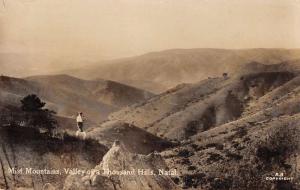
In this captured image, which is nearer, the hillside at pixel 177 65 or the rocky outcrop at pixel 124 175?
the rocky outcrop at pixel 124 175

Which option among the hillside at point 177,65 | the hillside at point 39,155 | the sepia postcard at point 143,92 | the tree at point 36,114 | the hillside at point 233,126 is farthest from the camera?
the hillside at point 177,65

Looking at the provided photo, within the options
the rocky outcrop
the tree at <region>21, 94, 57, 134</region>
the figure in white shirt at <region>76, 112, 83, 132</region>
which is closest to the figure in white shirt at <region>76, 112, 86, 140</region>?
the figure in white shirt at <region>76, 112, 83, 132</region>

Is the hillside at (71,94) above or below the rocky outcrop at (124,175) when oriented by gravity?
above

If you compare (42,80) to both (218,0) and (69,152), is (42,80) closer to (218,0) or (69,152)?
(69,152)

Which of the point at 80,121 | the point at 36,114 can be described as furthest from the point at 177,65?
the point at 36,114

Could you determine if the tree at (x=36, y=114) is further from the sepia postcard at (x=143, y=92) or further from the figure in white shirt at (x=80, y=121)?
the figure in white shirt at (x=80, y=121)

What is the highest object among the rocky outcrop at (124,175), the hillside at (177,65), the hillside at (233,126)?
the hillside at (177,65)

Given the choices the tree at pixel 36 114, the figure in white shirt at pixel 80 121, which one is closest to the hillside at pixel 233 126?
the figure in white shirt at pixel 80 121
